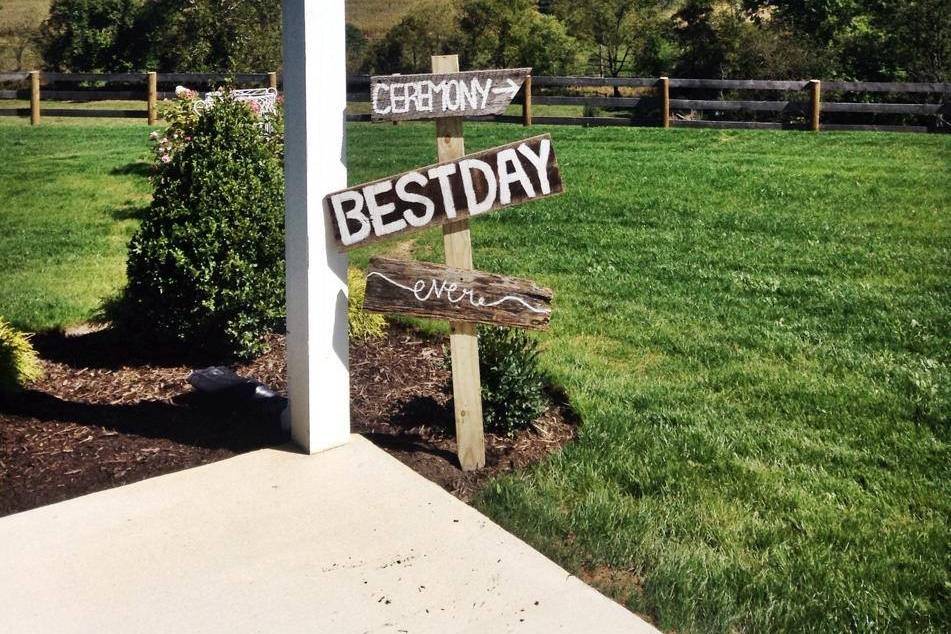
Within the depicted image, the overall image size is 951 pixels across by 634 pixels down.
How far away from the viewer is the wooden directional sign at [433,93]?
4.03 m

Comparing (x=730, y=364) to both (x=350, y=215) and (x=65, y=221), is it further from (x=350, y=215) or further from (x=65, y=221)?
(x=65, y=221)

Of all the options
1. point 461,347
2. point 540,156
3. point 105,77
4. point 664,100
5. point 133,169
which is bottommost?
point 461,347

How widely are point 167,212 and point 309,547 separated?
2.64m

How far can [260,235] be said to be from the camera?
5.63m

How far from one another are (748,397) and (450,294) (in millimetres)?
1885

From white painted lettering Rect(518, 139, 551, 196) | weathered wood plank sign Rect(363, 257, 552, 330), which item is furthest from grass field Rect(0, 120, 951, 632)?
white painted lettering Rect(518, 139, 551, 196)

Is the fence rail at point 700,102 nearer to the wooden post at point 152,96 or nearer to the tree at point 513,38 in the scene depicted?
the wooden post at point 152,96

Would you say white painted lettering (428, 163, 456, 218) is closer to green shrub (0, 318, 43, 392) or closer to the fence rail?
green shrub (0, 318, 43, 392)

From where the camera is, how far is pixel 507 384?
4.61 meters

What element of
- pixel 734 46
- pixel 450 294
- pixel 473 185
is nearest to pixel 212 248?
pixel 450 294

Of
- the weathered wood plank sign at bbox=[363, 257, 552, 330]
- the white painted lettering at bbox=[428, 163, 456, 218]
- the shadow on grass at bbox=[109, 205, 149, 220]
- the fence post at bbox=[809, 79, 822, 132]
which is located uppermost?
the fence post at bbox=[809, 79, 822, 132]

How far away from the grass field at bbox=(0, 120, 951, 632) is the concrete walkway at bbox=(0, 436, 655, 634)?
0.89ft

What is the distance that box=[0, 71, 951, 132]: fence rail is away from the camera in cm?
1805

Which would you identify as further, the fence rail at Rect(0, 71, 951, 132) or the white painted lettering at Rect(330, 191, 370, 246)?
the fence rail at Rect(0, 71, 951, 132)
